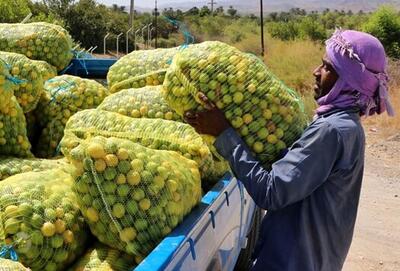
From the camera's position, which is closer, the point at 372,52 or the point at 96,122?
the point at 372,52

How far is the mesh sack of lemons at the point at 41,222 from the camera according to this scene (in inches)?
78.6

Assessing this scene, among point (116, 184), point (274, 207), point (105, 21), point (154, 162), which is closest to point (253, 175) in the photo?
point (274, 207)

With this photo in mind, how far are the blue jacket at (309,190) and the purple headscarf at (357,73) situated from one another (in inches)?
2.1

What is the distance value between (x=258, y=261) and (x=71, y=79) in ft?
5.98

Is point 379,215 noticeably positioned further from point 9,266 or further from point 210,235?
point 9,266

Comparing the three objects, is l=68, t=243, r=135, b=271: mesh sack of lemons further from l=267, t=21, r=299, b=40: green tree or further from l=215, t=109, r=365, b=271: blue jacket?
l=267, t=21, r=299, b=40: green tree

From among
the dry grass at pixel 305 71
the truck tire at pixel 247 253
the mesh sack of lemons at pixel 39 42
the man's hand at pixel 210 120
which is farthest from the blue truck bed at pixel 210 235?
the dry grass at pixel 305 71

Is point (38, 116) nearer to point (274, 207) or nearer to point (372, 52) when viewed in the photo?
point (274, 207)

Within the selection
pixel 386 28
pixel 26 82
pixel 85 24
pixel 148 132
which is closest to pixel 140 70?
pixel 26 82

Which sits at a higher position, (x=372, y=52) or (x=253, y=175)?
(x=372, y=52)

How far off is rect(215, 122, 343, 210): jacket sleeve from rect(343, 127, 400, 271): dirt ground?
9.88ft

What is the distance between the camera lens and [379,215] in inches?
258

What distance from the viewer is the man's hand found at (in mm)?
2338

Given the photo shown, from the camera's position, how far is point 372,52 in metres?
2.22
